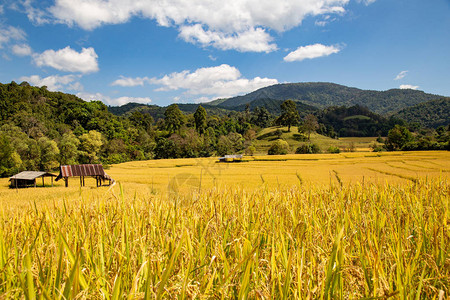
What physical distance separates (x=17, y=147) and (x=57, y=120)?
34.2 metres

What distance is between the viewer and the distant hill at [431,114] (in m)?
121

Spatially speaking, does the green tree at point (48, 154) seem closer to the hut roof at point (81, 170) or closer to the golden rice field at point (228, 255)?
the hut roof at point (81, 170)

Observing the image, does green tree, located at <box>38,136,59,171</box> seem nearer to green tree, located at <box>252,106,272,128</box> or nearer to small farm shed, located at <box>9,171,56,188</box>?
small farm shed, located at <box>9,171,56,188</box>

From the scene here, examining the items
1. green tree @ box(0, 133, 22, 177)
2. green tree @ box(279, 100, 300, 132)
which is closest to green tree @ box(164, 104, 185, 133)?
green tree @ box(279, 100, 300, 132)

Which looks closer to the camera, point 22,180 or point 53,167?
point 22,180

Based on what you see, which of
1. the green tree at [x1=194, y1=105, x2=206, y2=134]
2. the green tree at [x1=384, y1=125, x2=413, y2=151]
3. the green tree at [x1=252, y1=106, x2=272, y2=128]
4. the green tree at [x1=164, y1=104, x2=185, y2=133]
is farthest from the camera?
the green tree at [x1=252, y1=106, x2=272, y2=128]

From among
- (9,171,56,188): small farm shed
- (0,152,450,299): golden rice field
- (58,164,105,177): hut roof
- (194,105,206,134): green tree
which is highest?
(194,105,206,134): green tree

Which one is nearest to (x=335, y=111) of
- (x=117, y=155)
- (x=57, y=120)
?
(x=117, y=155)

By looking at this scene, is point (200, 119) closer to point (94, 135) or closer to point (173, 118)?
point (173, 118)

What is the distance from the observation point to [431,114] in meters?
130

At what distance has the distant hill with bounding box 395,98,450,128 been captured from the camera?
12069cm

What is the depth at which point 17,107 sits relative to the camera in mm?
61750

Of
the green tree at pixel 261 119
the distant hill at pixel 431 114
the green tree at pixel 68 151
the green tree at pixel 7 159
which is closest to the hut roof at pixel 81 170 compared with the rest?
the green tree at pixel 7 159

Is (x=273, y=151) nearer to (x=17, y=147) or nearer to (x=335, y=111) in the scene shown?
(x=17, y=147)
